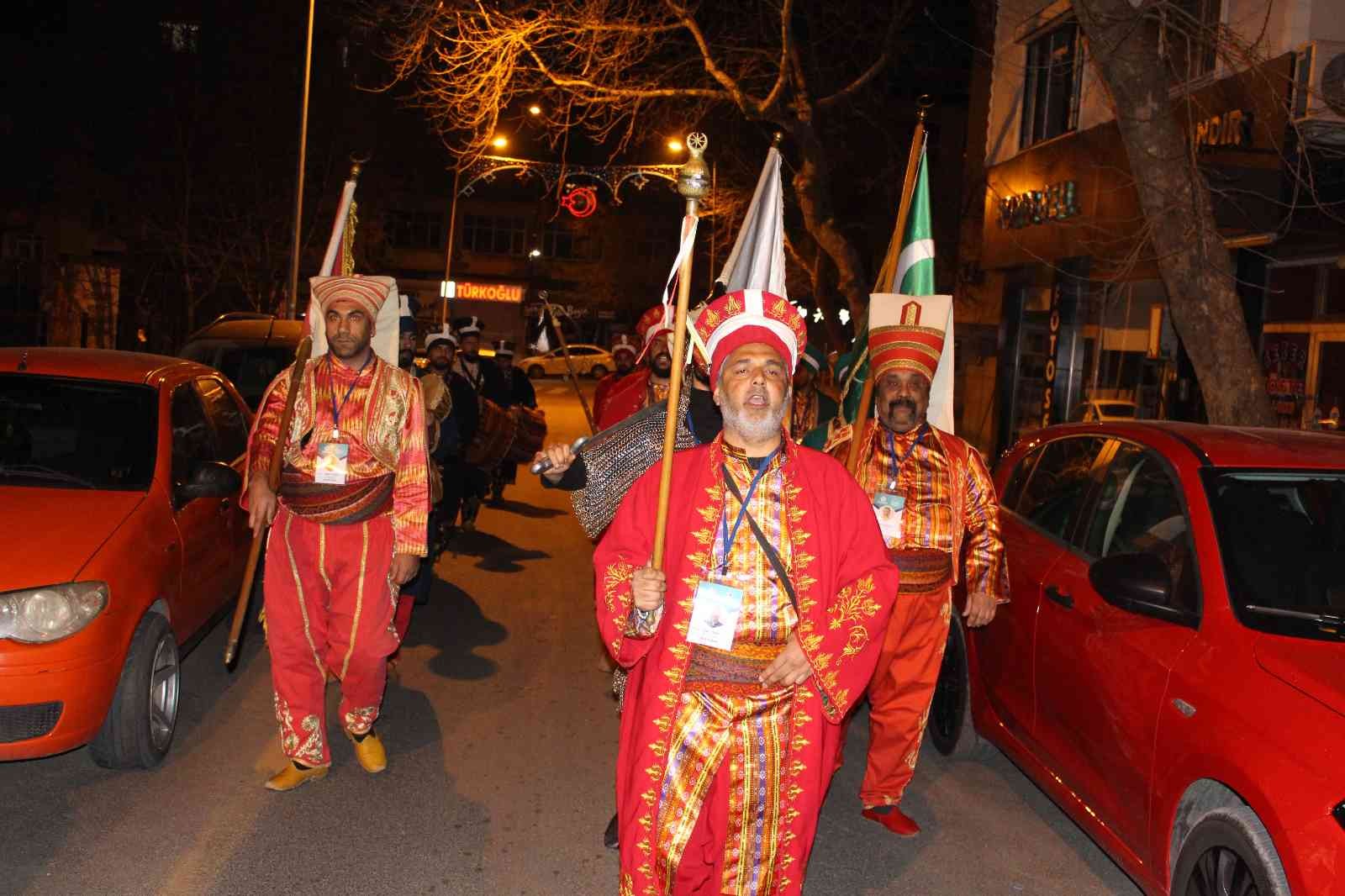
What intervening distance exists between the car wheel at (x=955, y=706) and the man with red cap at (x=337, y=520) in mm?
2602

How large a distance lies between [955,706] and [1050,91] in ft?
43.6

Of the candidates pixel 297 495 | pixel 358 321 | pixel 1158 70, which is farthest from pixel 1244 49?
pixel 297 495

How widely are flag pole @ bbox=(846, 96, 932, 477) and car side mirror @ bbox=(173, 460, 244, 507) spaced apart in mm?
2835

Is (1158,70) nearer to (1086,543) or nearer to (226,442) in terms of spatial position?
(1086,543)

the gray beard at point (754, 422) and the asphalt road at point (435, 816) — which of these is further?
the asphalt road at point (435, 816)

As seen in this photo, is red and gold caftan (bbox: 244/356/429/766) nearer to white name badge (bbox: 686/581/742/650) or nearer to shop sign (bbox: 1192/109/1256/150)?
white name badge (bbox: 686/581/742/650)

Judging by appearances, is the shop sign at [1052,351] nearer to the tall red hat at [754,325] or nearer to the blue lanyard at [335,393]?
the blue lanyard at [335,393]

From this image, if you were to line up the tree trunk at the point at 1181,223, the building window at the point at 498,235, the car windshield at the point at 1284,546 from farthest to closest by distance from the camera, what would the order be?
the building window at the point at 498,235 < the tree trunk at the point at 1181,223 < the car windshield at the point at 1284,546

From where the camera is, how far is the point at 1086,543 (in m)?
5.02

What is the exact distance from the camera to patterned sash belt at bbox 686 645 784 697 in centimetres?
339

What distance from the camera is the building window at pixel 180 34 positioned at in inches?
1105

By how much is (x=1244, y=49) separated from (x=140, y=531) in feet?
21.7

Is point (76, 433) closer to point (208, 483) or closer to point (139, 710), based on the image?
point (208, 483)

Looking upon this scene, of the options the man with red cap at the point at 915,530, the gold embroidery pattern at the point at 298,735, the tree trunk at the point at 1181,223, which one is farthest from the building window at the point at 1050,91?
the gold embroidery pattern at the point at 298,735
